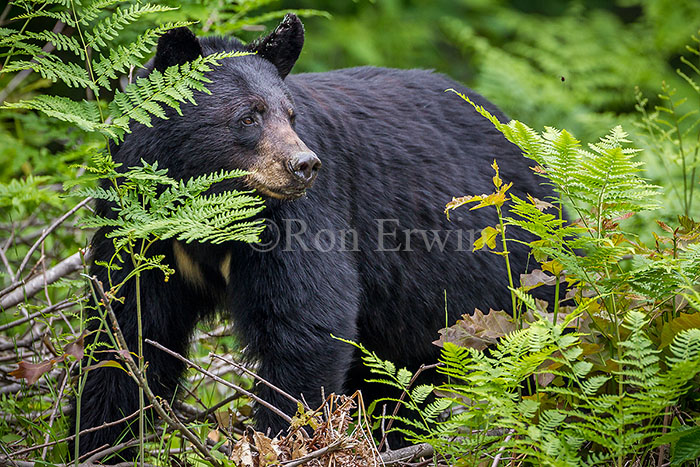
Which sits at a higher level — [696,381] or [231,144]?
[231,144]

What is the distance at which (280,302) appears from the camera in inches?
145

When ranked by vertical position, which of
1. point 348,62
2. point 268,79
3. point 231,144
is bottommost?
point 348,62

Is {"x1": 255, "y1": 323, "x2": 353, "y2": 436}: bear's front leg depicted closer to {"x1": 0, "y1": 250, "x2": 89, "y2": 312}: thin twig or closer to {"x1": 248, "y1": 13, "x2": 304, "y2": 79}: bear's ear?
{"x1": 248, "y1": 13, "x2": 304, "y2": 79}: bear's ear

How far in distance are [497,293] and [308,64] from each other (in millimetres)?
5394

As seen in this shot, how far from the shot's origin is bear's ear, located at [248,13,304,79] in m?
3.95

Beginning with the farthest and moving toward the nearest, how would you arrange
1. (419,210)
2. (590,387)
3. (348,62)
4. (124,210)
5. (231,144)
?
(348,62), (419,210), (231,144), (124,210), (590,387)

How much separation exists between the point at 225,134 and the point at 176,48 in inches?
18.2

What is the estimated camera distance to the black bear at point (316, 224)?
366 centimetres

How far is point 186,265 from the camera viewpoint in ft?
12.8

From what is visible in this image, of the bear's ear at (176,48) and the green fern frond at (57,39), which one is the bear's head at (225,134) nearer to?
the bear's ear at (176,48)

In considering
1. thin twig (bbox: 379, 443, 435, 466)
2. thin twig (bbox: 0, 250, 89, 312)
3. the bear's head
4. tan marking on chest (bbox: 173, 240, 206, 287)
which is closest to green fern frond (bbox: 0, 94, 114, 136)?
the bear's head

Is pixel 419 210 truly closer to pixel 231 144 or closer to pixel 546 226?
pixel 231 144

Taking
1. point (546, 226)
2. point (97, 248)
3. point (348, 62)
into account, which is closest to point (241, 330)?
point (97, 248)

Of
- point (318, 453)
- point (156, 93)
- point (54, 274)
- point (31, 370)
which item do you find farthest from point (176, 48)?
point (318, 453)
